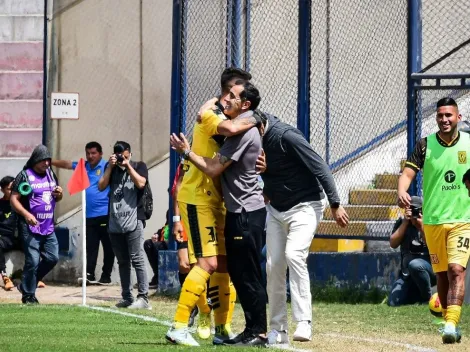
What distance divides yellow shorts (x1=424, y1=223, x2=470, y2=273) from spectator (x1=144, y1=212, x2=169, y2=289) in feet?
24.2

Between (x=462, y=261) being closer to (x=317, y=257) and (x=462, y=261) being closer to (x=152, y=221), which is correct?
(x=317, y=257)

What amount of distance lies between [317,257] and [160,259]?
2.09 metres

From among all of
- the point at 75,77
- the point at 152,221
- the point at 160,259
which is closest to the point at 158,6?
the point at 75,77

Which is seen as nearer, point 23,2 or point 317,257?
point 317,257

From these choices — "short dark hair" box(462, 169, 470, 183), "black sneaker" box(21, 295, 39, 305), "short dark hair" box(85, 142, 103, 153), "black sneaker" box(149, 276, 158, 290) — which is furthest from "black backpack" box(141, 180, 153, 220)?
"short dark hair" box(462, 169, 470, 183)

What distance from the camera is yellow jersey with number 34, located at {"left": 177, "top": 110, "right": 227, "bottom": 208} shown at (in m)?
10.0

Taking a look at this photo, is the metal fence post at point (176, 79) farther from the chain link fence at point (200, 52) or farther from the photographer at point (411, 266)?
the photographer at point (411, 266)

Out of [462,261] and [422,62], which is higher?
[422,62]

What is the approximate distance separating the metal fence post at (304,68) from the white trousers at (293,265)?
564cm

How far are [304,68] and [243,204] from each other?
651 centimetres

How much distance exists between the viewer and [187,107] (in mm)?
16969

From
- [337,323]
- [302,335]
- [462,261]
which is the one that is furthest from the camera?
[337,323]

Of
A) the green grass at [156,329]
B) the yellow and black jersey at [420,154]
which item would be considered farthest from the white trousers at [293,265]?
the yellow and black jersey at [420,154]

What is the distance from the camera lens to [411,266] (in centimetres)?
1448
